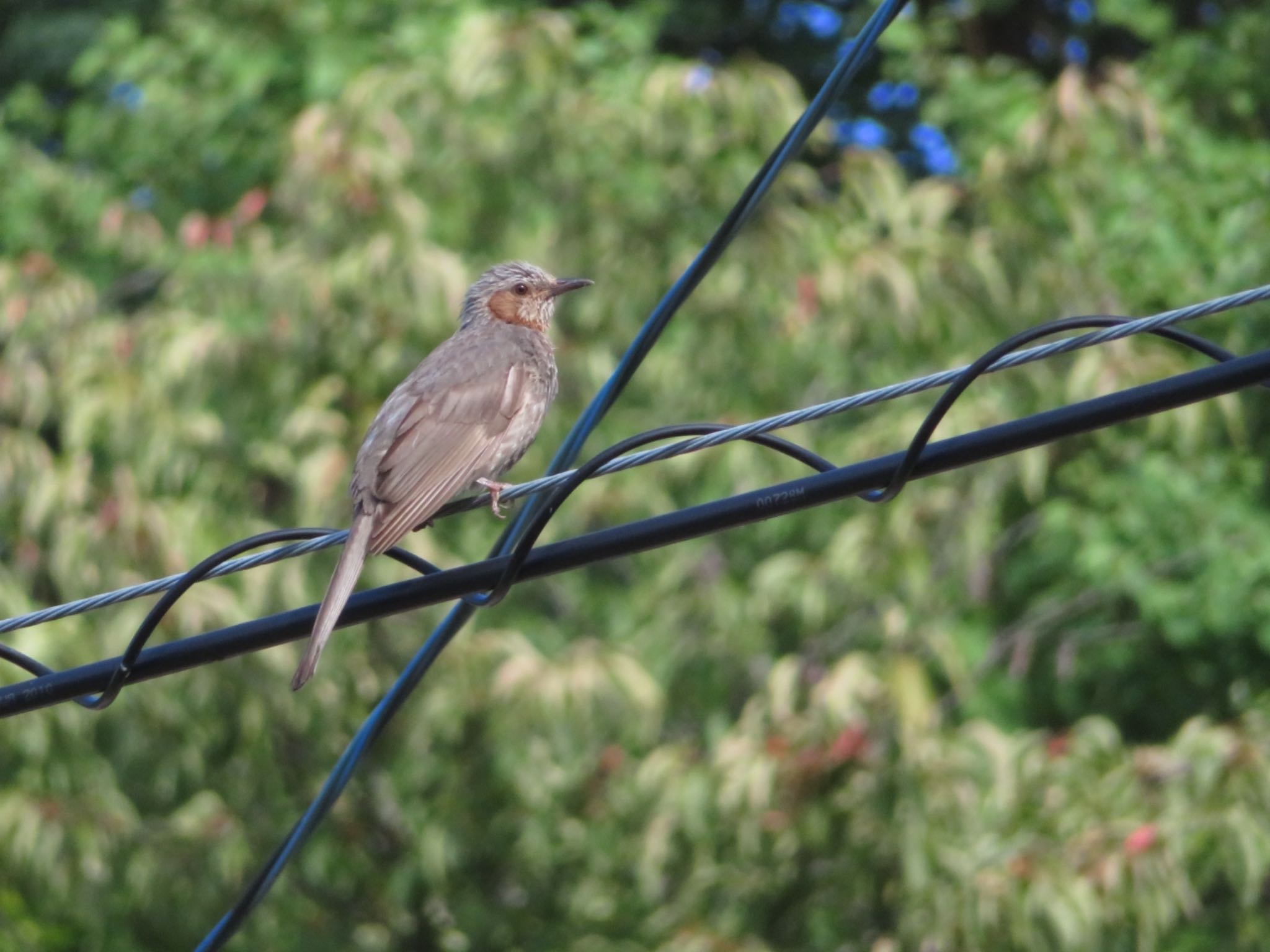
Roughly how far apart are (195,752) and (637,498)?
2.25m

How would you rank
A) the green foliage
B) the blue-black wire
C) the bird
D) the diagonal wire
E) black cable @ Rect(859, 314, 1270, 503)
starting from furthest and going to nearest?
the green foliage, the bird, the blue-black wire, black cable @ Rect(859, 314, 1270, 503), the diagonal wire

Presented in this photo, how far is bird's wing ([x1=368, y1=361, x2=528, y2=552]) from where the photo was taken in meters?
5.28

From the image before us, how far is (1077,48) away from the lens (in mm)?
15859

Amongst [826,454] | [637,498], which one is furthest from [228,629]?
→ [826,454]

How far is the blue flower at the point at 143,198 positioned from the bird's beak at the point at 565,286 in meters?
5.93

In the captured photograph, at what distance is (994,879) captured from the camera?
21.6 feet

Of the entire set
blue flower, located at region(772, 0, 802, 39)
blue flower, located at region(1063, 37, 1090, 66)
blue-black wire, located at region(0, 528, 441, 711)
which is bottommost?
blue-black wire, located at region(0, 528, 441, 711)

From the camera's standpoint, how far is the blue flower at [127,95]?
501 inches

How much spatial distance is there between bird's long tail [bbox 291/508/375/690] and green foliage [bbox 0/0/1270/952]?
2388mm

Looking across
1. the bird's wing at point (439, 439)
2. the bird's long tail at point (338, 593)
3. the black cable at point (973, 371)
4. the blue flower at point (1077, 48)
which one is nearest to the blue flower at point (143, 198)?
the bird's wing at point (439, 439)

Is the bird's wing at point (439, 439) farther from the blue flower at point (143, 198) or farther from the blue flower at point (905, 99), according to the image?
the blue flower at point (905, 99)

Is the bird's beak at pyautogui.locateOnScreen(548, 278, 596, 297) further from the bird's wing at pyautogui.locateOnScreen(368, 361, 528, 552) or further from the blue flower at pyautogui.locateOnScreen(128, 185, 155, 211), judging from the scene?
the blue flower at pyautogui.locateOnScreen(128, 185, 155, 211)

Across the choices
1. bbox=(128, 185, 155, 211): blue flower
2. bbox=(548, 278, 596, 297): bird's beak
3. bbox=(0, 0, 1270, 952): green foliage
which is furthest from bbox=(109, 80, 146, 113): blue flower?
bbox=(548, 278, 596, 297): bird's beak

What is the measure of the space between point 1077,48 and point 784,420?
13.2 meters
